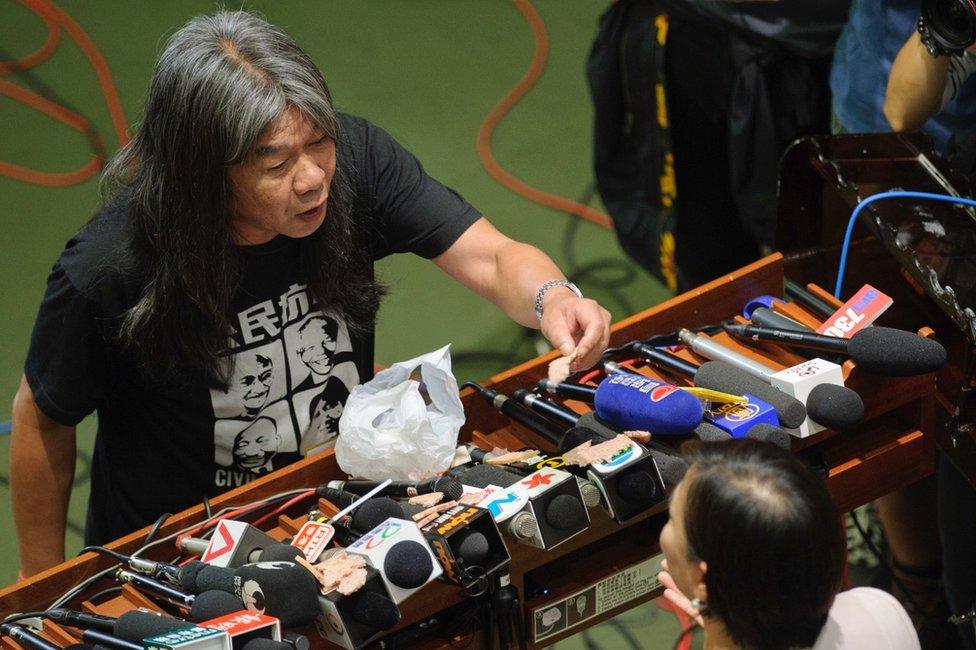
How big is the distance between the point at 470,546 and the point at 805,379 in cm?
55

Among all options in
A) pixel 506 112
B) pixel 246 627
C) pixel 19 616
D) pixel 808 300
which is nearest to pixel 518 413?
pixel 808 300

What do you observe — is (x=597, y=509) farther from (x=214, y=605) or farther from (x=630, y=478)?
(x=214, y=605)

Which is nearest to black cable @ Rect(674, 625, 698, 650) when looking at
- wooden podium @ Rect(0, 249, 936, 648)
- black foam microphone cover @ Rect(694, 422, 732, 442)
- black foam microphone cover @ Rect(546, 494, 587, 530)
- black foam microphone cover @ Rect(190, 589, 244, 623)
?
wooden podium @ Rect(0, 249, 936, 648)

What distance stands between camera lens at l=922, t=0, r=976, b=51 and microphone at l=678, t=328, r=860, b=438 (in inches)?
27.5

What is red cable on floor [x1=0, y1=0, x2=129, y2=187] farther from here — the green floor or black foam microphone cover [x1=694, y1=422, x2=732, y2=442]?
black foam microphone cover [x1=694, y1=422, x2=732, y2=442]

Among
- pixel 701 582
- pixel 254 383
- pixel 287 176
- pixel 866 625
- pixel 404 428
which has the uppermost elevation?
pixel 287 176

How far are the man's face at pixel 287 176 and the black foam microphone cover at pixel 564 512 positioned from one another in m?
0.56

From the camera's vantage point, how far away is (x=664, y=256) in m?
3.32

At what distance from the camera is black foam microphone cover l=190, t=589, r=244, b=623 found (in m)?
1.48

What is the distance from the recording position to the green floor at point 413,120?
3.68 m

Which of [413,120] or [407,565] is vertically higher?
[413,120]

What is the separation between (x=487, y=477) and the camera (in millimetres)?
1681

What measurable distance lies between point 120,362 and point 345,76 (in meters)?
2.69

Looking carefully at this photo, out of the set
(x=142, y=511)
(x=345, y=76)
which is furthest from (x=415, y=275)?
(x=142, y=511)
